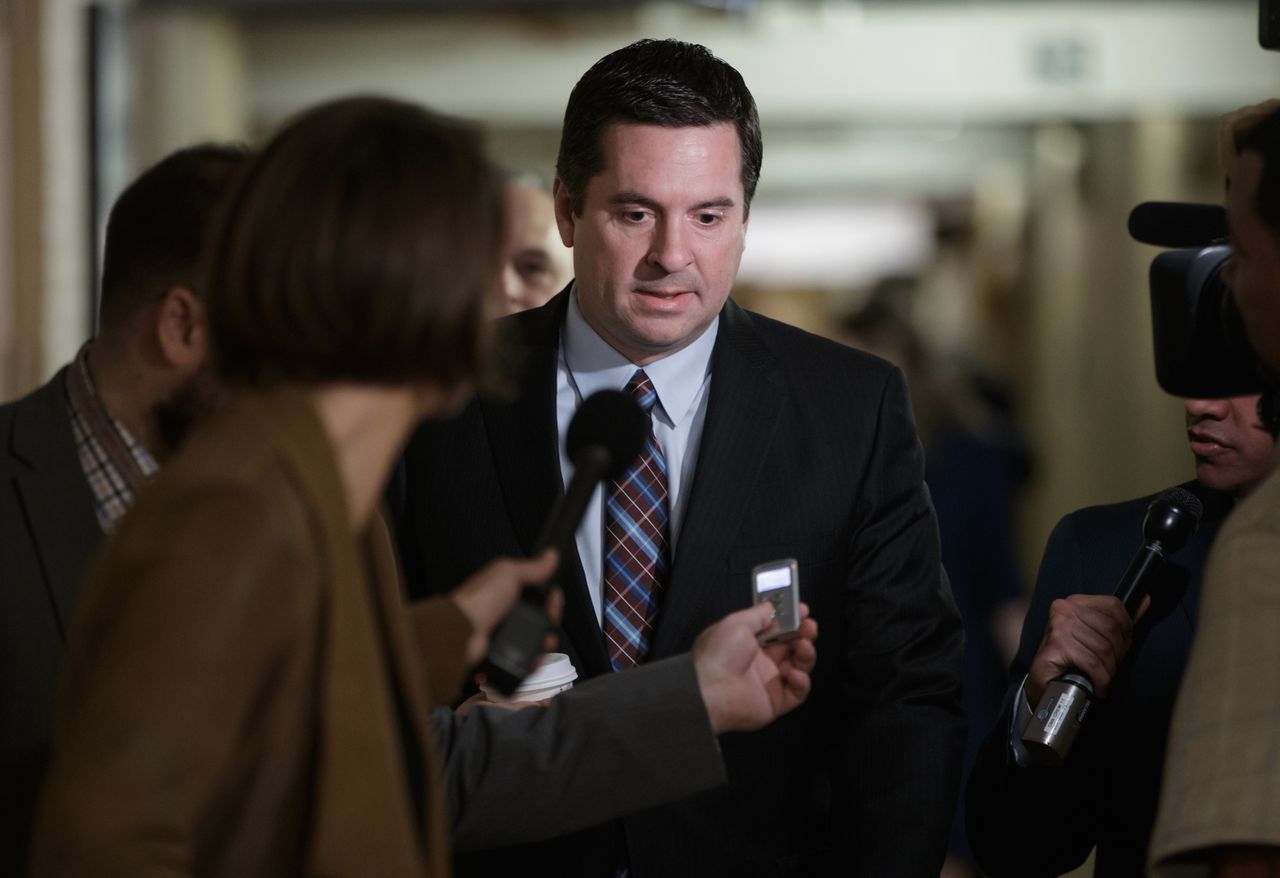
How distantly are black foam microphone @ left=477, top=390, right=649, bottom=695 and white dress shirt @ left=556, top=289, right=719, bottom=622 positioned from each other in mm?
523

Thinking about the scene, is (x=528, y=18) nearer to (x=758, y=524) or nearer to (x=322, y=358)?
(x=758, y=524)

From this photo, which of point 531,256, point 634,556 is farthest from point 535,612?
point 531,256

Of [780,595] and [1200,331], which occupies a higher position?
[1200,331]

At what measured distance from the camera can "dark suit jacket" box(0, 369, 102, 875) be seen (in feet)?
5.80

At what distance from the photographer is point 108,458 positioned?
6.24 feet

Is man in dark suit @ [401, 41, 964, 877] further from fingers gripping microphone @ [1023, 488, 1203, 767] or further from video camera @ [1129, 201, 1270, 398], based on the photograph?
video camera @ [1129, 201, 1270, 398]

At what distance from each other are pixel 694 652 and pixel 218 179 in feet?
2.63

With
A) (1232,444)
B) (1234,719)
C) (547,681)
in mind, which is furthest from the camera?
(1232,444)

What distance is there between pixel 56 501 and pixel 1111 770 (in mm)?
1404

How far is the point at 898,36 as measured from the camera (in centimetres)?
692

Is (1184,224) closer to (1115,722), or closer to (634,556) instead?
(1115,722)

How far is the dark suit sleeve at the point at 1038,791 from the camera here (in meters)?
2.10

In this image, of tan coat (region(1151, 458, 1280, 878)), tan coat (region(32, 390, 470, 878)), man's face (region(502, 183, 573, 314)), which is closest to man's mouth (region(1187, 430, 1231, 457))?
tan coat (region(1151, 458, 1280, 878))

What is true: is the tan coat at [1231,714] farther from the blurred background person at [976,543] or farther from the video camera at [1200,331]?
the blurred background person at [976,543]
